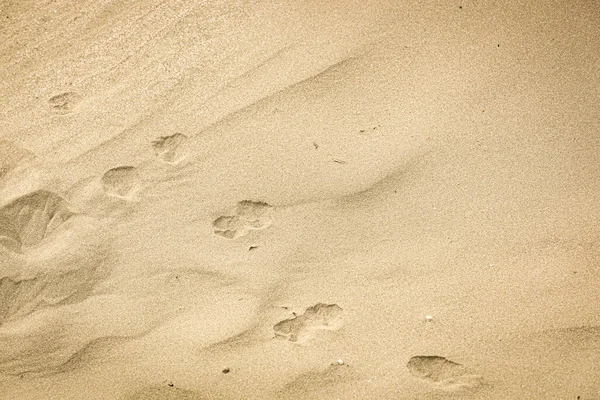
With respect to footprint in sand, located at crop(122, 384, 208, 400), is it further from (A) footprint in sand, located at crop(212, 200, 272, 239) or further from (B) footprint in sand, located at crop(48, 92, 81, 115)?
(B) footprint in sand, located at crop(48, 92, 81, 115)

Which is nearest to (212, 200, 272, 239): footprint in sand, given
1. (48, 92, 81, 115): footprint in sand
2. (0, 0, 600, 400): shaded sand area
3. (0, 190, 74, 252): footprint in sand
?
(0, 0, 600, 400): shaded sand area

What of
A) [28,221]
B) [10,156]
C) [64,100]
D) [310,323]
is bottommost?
[310,323]

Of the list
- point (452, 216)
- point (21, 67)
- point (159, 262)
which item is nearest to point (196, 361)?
point (159, 262)

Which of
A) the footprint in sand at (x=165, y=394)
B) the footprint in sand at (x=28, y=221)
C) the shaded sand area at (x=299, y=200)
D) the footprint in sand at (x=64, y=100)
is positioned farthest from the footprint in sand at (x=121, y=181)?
the footprint in sand at (x=165, y=394)

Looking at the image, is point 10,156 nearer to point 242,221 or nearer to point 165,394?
point 242,221

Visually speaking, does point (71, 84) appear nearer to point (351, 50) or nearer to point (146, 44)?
point (146, 44)

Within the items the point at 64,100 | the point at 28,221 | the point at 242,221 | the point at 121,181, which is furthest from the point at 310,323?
the point at 64,100
